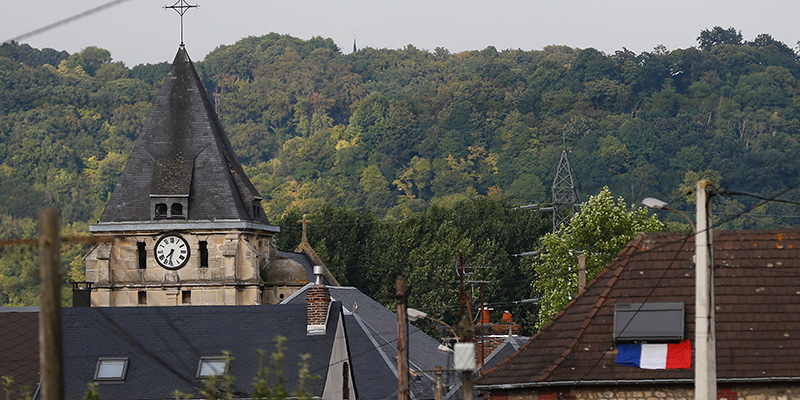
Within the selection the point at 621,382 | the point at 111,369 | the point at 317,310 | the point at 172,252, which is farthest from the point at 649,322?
the point at 172,252

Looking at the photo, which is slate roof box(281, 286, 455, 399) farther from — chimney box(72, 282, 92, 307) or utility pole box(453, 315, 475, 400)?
utility pole box(453, 315, 475, 400)

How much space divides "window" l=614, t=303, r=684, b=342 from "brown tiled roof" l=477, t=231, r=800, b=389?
0.20 metres

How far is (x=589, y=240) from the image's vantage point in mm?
84500

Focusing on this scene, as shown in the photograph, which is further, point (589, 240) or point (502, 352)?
point (589, 240)

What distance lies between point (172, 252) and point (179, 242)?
57cm

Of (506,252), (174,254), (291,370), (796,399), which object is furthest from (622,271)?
(506,252)

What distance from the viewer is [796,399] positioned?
1437 inches

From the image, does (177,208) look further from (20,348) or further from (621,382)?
(621,382)

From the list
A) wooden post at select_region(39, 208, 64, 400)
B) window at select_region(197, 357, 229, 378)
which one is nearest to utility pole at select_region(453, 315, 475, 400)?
wooden post at select_region(39, 208, 64, 400)

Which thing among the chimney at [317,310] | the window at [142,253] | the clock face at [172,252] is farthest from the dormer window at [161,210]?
the chimney at [317,310]

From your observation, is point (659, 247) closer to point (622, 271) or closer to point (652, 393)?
point (622, 271)

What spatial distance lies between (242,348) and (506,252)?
6997 centimetres

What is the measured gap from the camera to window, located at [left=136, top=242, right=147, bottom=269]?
298 ft

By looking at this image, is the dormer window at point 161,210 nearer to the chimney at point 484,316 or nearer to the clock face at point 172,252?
the clock face at point 172,252
